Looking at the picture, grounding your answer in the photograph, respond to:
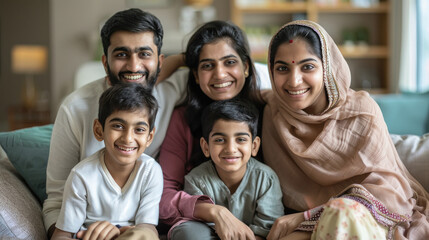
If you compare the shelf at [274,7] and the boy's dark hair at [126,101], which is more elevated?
the shelf at [274,7]

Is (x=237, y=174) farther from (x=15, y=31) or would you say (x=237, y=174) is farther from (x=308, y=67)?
(x=15, y=31)

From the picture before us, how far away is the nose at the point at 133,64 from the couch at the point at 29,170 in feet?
2.12

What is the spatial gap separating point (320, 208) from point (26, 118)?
22.2 feet

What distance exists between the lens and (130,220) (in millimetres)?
1797

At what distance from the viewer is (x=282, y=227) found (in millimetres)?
1738

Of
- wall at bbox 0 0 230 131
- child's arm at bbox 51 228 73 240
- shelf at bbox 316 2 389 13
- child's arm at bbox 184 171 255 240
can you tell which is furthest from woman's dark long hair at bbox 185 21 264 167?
wall at bbox 0 0 230 131

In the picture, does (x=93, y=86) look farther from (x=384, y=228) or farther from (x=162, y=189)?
(x=384, y=228)

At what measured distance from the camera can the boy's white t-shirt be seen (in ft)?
5.65

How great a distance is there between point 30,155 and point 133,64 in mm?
694

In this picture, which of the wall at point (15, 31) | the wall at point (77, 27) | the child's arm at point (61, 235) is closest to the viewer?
the child's arm at point (61, 235)

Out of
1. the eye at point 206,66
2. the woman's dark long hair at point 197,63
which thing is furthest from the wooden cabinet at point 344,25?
the eye at point 206,66

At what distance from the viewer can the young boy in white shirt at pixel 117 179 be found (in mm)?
1715

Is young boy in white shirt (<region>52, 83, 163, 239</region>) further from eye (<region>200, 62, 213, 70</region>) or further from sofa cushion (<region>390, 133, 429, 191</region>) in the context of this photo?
sofa cushion (<region>390, 133, 429, 191</region>)

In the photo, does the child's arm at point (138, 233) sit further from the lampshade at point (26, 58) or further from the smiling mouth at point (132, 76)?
the lampshade at point (26, 58)
